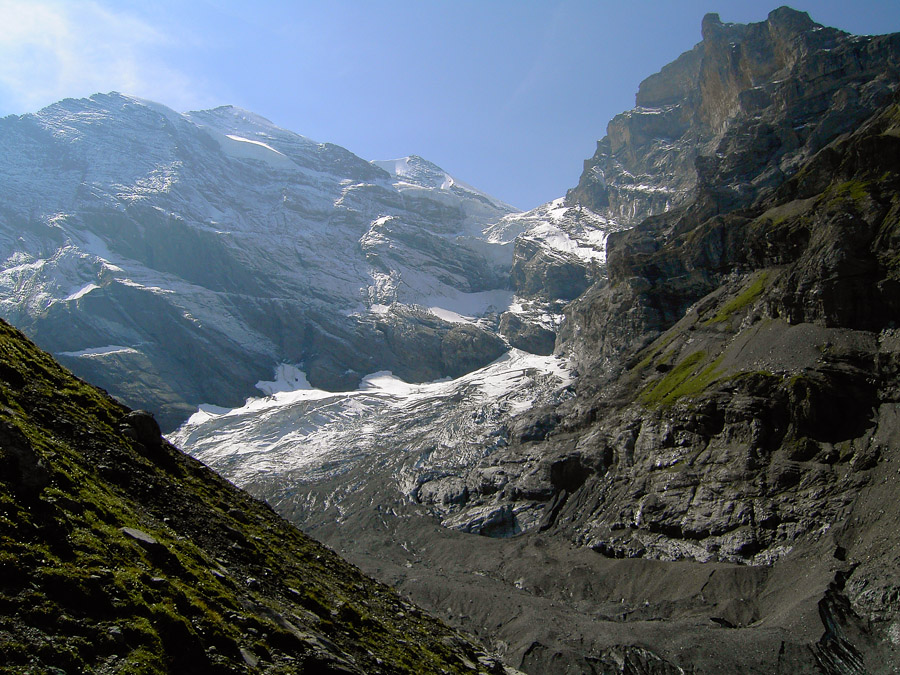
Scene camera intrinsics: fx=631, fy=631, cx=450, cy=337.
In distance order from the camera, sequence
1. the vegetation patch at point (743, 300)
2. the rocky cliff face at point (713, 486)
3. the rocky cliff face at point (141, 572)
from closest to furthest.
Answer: the rocky cliff face at point (141, 572), the rocky cliff face at point (713, 486), the vegetation patch at point (743, 300)

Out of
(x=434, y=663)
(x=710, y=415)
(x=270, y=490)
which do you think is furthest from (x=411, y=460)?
(x=434, y=663)

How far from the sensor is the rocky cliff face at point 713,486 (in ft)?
232

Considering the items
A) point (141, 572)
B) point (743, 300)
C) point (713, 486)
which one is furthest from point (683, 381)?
point (141, 572)

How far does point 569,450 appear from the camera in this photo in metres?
133

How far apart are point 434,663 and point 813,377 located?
85840mm

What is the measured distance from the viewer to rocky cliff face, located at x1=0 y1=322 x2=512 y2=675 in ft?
45.2

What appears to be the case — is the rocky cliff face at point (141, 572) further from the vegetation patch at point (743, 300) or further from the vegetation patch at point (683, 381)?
the vegetation patch at point (743, 300)

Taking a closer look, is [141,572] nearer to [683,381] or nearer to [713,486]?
[713,486]

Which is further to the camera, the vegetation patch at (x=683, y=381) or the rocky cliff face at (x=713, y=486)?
the vegetation patch at (x=683, y=381)

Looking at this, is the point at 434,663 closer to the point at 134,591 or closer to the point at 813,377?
the point at 134,591

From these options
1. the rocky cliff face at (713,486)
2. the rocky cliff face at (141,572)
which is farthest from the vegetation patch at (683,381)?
the rocky cliff face at (141,572)

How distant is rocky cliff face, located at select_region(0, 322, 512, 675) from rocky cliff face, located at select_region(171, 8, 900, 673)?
4854 cm

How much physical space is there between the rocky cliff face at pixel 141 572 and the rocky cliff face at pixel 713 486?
48543 millimetres

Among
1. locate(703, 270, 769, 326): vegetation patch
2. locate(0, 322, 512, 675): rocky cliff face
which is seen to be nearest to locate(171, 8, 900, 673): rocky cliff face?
locate(703, 270, 769, 326): vegetation patch
